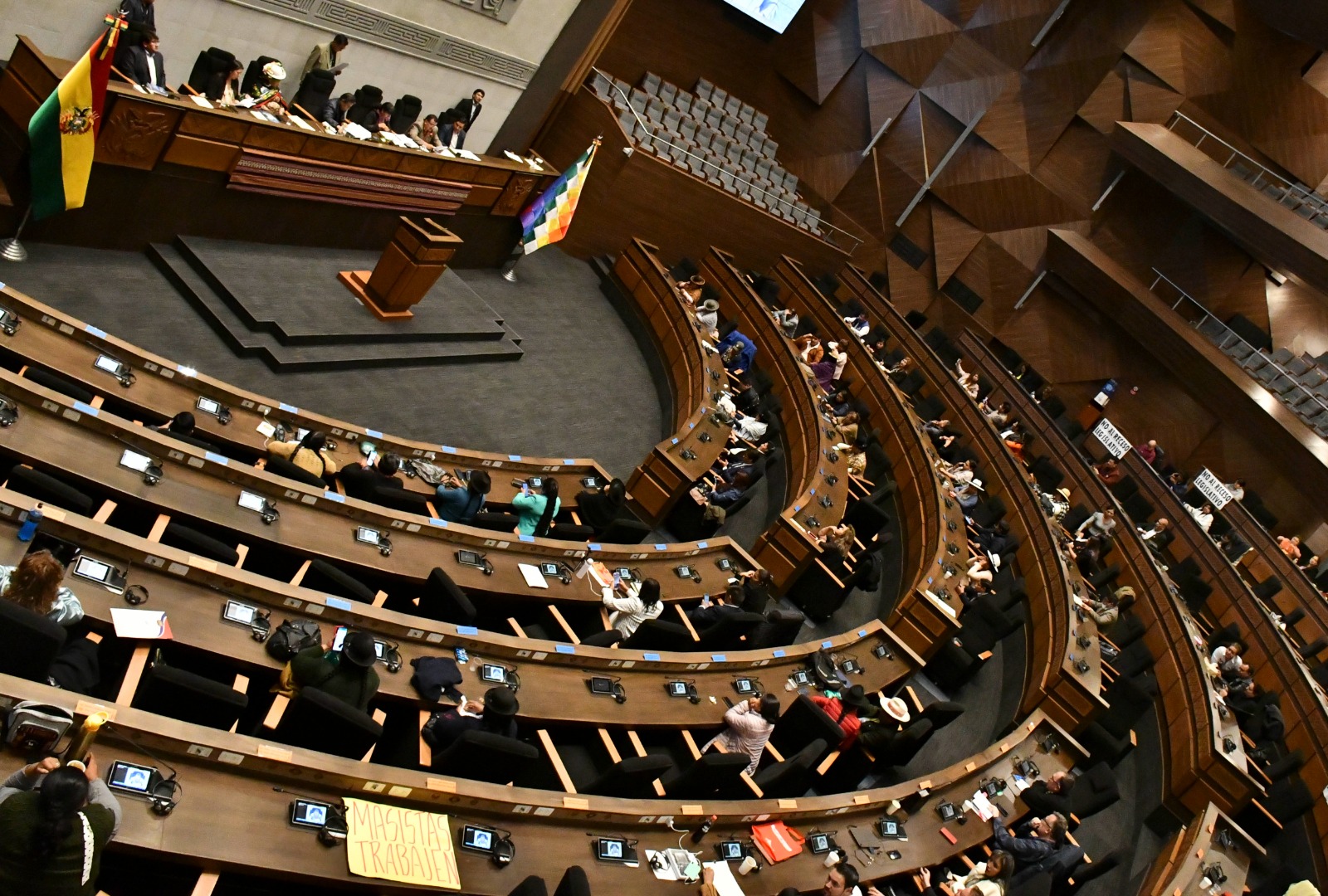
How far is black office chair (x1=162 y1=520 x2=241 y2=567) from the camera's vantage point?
5.29 m

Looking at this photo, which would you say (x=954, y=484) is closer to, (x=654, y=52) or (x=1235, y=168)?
(x=1235, y=168)

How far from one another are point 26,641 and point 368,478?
297 cm

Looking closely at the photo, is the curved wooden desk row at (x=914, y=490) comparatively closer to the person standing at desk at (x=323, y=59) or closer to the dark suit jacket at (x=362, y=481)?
the dark suit jacket at (x=362, y=481)

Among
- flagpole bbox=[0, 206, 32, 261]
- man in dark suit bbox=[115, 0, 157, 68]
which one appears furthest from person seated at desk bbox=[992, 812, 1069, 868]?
man in dark suit bbox=[115, 0, 157, 68]

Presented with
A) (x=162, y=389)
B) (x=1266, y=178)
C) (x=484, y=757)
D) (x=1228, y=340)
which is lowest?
(x=162, y=389)

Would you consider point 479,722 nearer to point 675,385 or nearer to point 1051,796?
point 1051,796

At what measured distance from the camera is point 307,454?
6.68 m

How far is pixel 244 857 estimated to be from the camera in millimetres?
4027

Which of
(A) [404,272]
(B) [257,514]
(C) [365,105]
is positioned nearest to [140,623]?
(B) [257,514]

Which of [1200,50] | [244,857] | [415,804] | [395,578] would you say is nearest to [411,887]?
[415,804]

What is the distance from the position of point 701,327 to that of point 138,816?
9776 millimetres

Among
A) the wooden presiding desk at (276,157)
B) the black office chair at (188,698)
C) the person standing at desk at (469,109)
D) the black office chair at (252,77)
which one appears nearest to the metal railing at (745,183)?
the person standing at desk at (469,109)

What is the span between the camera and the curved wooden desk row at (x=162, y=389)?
6.22 metres

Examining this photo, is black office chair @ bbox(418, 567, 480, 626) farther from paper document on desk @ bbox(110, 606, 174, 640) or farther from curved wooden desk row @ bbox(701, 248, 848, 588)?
curved wooden desk row @ bbox(701, 248, 848, 588)
